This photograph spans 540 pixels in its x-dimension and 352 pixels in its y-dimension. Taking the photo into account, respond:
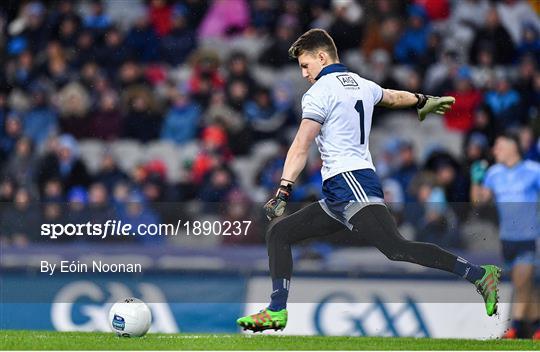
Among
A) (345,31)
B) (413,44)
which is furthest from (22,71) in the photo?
(413,44)

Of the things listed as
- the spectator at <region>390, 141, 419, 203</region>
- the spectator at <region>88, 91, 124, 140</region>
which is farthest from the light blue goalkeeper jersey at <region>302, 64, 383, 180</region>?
the spectator at <region>88, 91, 124, 140</region>

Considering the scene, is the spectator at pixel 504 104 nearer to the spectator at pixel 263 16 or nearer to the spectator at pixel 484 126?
the spectator at pixel 484 126

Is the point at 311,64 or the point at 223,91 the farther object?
the point at 223,91

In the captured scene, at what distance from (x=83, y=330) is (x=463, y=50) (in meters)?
8.22

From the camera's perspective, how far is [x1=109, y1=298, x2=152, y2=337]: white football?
980 centimetres

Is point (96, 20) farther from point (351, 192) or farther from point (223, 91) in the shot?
point (351, 192)

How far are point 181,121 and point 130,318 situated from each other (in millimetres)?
7817

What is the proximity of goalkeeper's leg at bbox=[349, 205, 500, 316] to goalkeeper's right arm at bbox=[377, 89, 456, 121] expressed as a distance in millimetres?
939

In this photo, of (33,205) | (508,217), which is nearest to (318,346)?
(508,217)

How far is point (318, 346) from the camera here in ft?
30.7

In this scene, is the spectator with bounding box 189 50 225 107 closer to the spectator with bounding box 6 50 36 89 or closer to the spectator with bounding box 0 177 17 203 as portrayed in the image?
the spectator with bounding box 6 50 36 89

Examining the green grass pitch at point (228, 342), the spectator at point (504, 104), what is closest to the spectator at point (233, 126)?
the spectator at point (504, 104)

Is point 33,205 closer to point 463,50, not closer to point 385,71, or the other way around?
point 385,71

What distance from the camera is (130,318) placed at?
32.1 feet
